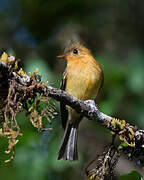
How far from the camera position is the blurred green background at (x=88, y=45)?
12.8 ft

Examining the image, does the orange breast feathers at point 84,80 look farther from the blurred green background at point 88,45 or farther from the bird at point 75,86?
the blurred green background at point 88,45

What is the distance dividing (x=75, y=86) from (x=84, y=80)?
13cm

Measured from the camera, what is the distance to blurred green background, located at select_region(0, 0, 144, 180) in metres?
3.89

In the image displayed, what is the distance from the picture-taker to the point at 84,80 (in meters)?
4.32

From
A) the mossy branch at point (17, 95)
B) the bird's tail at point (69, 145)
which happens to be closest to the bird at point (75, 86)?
the bird's tail at point (69, 145)

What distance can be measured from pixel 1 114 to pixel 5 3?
15.2ft

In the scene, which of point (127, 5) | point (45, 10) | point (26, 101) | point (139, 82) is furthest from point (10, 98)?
point (127, 5)

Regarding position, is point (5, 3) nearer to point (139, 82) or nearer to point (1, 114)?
point (139, 82)

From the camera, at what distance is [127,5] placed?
664 centimetres

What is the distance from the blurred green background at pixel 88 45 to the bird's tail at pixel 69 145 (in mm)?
94

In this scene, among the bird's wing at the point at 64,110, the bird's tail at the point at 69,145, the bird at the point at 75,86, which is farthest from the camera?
the bird's wing at the point at 64,110

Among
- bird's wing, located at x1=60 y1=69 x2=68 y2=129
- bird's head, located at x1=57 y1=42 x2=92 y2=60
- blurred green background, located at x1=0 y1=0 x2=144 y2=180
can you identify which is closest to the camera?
blurred green background, located at x1=0 y1=0 x2=144 y2=180

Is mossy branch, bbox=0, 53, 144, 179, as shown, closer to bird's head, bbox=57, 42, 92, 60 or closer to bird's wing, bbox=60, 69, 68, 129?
bird's wing, bbox=60, 69, 68, 129

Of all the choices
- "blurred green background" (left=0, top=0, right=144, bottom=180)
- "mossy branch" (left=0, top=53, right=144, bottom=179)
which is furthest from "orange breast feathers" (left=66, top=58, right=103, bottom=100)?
"mossy branch" (left=0, top=53, right=144, bottom=179)
